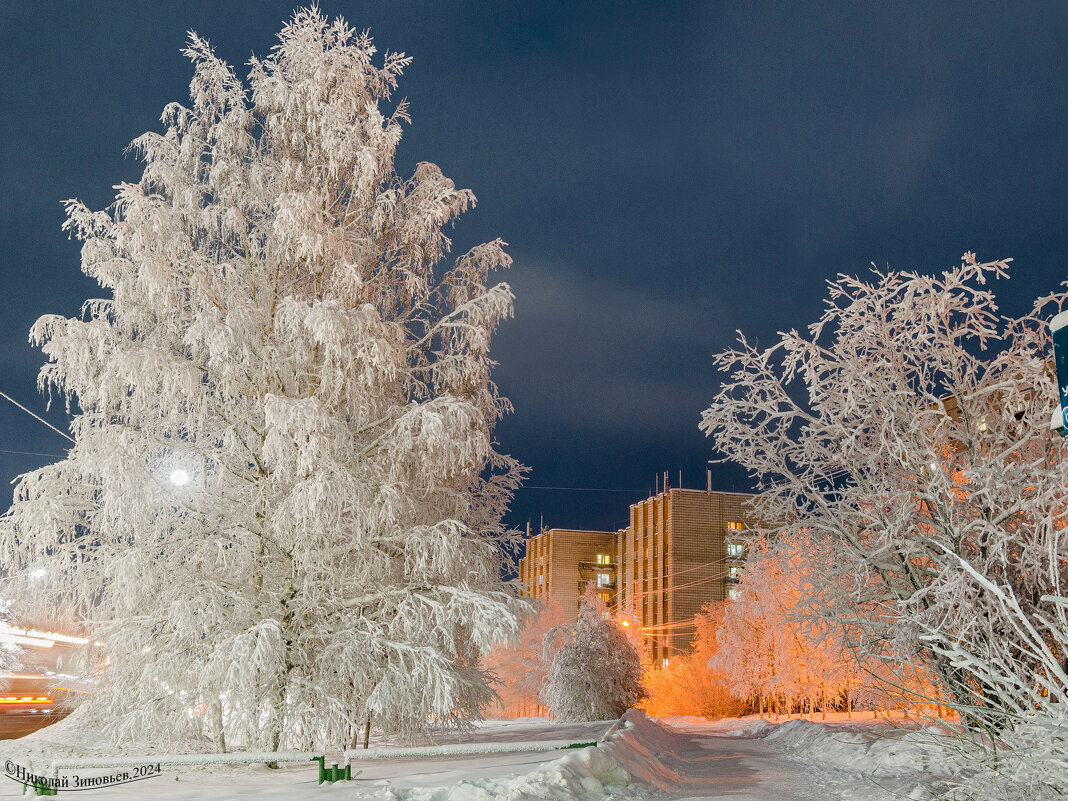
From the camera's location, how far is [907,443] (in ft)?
32.9

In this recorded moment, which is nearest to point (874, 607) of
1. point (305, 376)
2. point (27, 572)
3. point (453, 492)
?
point (453, 492)

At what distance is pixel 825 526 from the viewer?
1059 centimetres

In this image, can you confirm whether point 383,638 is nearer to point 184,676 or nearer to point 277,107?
point 184,676

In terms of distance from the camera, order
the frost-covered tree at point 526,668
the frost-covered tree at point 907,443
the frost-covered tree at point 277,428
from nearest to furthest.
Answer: the frost-covered tree at point 907,443
the frost-covered tree at point 277,428
the frost-covered tree at point 526,668

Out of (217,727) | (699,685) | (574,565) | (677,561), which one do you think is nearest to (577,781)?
(217,727)

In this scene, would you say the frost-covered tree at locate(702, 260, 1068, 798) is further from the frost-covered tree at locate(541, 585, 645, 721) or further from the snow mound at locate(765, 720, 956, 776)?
the frost-covered tree at locate(541, 585, 645, 721)

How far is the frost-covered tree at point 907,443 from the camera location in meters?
9.28

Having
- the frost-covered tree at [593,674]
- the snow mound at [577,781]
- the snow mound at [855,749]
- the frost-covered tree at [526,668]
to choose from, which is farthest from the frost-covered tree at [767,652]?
the snow mound at [577,781]

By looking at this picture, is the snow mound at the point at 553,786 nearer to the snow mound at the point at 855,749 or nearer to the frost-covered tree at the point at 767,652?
the snow mound at the point at 855,749

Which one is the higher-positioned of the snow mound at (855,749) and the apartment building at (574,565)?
the apartment building at (574,565)

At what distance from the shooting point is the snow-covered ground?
8070mm

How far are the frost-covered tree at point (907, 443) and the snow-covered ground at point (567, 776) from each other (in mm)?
1886

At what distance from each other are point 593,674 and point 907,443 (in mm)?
24534

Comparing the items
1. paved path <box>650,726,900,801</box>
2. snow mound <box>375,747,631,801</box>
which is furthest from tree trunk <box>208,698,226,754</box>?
paved path <box>650,726,900,801</box>
